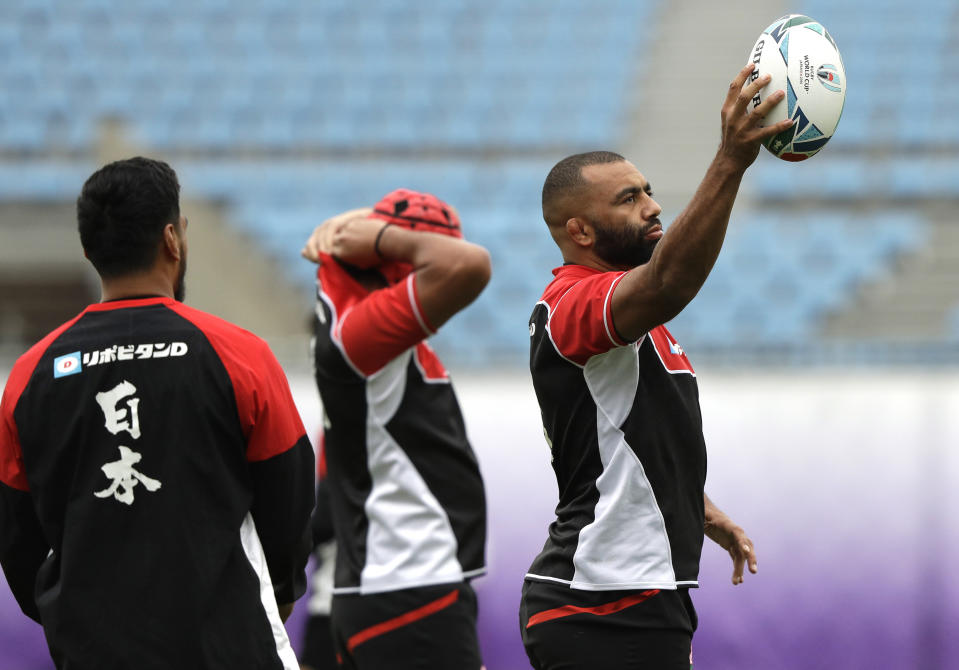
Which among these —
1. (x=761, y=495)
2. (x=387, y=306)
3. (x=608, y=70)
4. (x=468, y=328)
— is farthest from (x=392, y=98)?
(x=387, y=306)

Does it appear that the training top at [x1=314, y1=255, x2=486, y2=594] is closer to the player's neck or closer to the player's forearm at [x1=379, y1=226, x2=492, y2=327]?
the player's forearm at [x1=379, y1=226, x2=492, y2=327]

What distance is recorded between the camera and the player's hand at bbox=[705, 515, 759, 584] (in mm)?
3320

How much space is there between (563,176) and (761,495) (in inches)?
161

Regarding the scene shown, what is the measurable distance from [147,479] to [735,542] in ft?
5.39

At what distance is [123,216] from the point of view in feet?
9.43

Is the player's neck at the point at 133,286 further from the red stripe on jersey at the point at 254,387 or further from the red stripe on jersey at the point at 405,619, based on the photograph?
the red stripe on jersey at the point at 405,619

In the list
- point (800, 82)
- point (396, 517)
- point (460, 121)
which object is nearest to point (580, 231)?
point (800, 82)

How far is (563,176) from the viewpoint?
329 centimetres

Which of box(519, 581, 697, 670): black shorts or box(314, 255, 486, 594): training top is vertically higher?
box(314, 255, 486, 594): training top

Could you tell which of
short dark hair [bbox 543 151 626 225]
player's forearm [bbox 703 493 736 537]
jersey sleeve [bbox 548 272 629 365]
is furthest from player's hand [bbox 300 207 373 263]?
player's forearm [bbox 703 493 736 537]

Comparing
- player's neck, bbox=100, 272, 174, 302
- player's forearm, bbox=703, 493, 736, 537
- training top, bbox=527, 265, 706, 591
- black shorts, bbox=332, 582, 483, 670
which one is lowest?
black shorts, bbox=332, 582, 483, 670

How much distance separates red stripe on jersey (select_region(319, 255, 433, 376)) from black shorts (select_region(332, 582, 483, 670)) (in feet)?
2.48

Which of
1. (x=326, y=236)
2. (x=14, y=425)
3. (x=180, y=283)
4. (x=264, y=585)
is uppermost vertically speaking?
(x=326, y=236)

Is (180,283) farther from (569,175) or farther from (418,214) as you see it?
(418,214)
